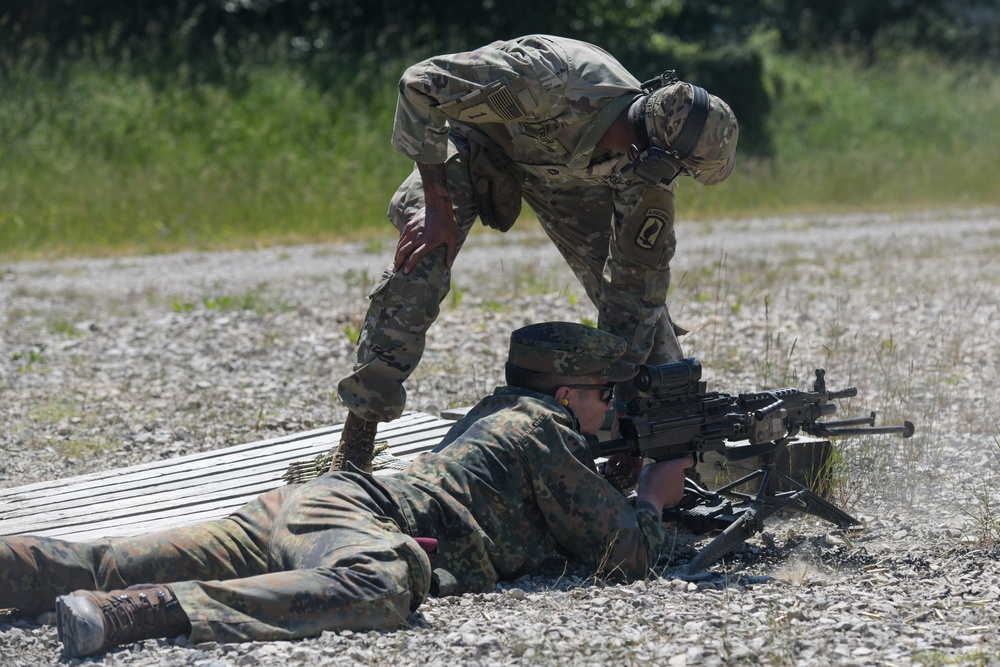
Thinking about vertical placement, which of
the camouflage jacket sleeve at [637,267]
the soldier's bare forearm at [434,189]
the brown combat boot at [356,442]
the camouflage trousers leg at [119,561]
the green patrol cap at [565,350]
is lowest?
the camouflage trousers leg at [119,561]

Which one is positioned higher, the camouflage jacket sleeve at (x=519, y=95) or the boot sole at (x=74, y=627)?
the camouflage jacket sleeve at (x=519, y=95)

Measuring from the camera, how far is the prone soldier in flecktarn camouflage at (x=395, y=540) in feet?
11.6

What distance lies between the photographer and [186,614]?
138 inches

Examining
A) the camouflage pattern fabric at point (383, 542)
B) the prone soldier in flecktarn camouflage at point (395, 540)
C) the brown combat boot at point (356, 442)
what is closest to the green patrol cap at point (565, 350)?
the prone soldier in flecktarn camouflage at point (395, 540)

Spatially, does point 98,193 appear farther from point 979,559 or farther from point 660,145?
point 979,559

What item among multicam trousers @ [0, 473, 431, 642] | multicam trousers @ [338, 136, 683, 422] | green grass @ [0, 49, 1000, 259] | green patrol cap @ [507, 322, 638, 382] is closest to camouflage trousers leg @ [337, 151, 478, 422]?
multicam trousers @ [338, 136, 683, 422]

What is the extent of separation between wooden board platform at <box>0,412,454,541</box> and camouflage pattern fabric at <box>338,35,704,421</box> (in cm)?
74

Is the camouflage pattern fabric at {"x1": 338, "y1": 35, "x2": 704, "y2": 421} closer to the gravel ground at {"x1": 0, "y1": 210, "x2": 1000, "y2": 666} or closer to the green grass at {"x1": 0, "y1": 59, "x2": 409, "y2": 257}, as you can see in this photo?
the gravel ground at {"x1": 0, "y1": 210, "x2": 1000, "y2": 666}

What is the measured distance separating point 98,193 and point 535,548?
474 inches

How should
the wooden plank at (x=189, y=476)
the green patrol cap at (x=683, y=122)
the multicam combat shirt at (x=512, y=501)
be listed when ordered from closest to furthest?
the multicam combat shirt at (x=512, y=501) < the green patrol cap at (x=683, y=122) < the wooden plank at (x=189, y=476)

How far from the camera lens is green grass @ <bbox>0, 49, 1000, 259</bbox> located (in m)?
14.5

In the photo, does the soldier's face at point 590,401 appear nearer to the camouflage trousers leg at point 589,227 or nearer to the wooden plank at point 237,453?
the camouflage trousers leg at point 589,227

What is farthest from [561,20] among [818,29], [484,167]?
[484,167]

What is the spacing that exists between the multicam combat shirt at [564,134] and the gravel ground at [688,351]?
42.2 inches
